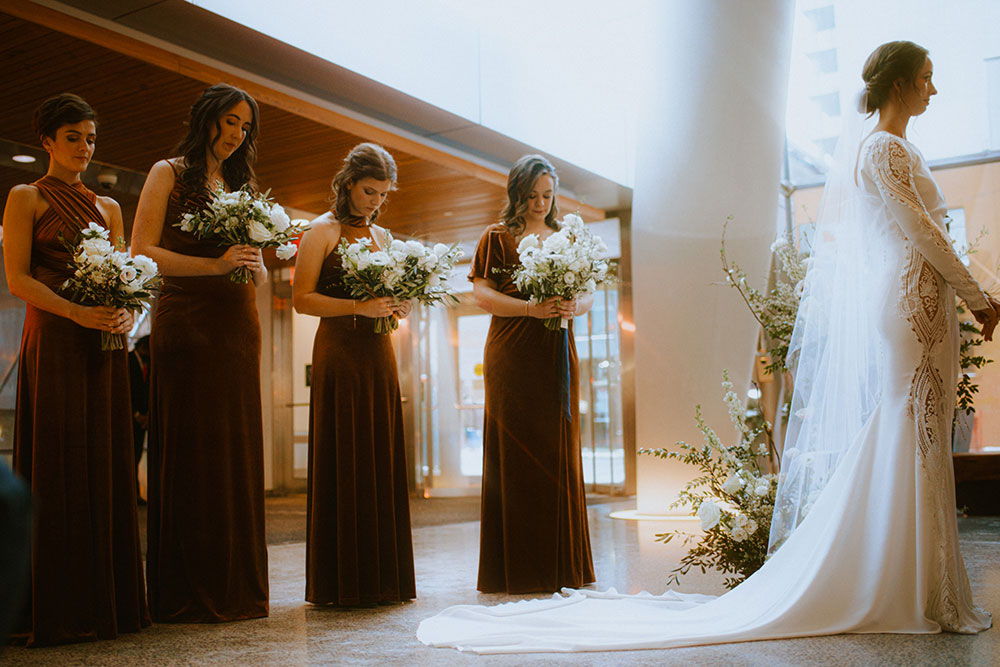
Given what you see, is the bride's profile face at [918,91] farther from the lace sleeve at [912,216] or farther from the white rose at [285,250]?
the white rose at [285,250]

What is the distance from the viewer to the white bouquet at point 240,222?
3629mm

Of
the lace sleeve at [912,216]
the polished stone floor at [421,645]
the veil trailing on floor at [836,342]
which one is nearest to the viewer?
the polished stone floor at [421,645]

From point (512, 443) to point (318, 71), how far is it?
11.0ft

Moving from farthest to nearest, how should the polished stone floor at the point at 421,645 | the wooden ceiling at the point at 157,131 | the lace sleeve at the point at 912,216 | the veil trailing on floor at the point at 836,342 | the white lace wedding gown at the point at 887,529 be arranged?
the wooden ceiling at the point at 157,131 < the veil trailing on floor at the point at 836,342 < the lace sleeve at the point at 912,216 < the white lace wedding gown at the point at 887,529 < the polished stone floor at the point at 421,645

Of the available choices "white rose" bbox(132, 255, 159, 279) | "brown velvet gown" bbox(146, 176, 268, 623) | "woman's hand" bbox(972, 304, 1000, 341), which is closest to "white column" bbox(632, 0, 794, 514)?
"woman's hand" bbox(972, 304, 1000, 341)

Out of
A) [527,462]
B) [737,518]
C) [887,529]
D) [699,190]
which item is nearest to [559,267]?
[527,462]

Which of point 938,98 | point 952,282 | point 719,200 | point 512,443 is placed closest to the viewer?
point 952,282

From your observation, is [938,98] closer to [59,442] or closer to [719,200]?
[719,200]

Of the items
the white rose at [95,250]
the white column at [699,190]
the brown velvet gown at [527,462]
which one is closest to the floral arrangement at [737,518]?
the brown velvet gown at [527,462]

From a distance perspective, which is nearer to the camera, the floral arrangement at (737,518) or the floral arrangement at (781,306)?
the floral arrangement at (737,518)

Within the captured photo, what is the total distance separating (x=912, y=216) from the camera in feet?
10.5

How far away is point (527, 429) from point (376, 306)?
96cm

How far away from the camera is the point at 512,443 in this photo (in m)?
4.34

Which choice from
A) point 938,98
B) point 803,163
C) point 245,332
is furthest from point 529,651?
point 803,163
